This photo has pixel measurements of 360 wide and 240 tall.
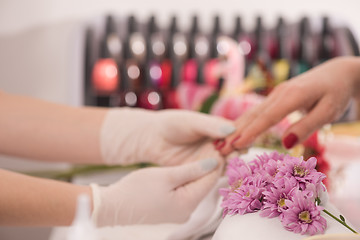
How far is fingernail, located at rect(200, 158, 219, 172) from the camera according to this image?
0.69 meters

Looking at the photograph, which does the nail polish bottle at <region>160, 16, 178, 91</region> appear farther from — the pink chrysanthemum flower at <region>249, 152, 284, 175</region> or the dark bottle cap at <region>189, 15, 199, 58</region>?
the pink chrysanthemum flower at <region>249, 152, 284, 175</region>

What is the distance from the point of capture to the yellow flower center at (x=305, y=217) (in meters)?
0.39

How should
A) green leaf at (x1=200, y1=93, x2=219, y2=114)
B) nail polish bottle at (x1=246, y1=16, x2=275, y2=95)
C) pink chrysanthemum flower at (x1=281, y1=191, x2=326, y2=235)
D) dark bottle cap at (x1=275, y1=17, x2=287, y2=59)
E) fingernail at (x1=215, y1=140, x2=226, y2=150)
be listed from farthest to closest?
dark bottle cap at (x1=275, y1=17, x2=287, y2=59) → nail polish bottle at (x1=246, y1=16, x2=275, y2=95) → green leaf at (x1=200, y1=93, x2=219, y2=114) → fingernail at (x1=215, y1=140, x2=226, y2=150) → pink chrysanthemum flower at (x1=281, y1=191, x2=326, y2=235)

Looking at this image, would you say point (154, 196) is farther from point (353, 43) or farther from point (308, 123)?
point (353, 43)

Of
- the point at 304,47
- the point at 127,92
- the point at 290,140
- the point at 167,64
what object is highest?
the point at 290,140

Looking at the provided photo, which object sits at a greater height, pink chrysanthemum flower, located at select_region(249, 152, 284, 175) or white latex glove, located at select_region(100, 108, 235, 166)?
pink chrysanthemum flower, located at select_region(249, 152, 284, 175)

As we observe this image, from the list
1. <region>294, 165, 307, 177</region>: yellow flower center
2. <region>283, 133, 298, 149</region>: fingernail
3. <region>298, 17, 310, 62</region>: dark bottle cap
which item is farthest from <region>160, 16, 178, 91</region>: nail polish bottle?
<region>294, 165, 307, 177</region>: yellow flower center

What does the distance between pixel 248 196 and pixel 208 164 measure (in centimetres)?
25

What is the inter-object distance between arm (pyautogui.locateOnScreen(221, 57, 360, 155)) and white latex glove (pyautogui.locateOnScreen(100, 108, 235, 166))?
0.39ft

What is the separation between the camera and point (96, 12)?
2080 millimetres

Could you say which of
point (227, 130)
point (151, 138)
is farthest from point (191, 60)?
point (227, 130)

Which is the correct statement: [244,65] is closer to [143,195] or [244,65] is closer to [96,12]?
[96,12]

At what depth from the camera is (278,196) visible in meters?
0.41

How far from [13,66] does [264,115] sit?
1.70 metres
